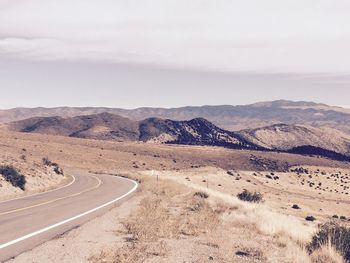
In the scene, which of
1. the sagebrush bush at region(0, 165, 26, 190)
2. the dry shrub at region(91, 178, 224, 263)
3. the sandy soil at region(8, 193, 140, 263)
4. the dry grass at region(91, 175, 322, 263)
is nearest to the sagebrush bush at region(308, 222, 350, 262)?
the dry grass at region(91, 175, 322, 263)

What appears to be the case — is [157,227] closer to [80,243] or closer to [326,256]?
[80,243]

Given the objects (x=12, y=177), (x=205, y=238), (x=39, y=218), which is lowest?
(x=12, y=177)

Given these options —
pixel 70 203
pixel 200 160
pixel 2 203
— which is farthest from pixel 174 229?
pixel 200 160

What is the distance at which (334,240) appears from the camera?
1330 centimetres

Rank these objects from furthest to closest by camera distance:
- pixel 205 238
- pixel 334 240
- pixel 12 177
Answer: pixel 12 177
pixel 205 238
pixel 334 240

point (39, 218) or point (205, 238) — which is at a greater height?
point (205, 238)

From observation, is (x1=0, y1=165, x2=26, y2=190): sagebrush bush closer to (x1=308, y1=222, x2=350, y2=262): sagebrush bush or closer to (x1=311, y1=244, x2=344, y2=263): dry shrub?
(x1=308, y1=222, x2=350, y2=262): sagebrush bush

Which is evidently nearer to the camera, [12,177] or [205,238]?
[205,238]

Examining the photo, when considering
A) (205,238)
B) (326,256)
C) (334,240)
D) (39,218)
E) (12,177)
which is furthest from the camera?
(12,177)

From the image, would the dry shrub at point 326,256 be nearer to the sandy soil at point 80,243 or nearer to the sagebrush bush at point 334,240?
the sagebrush bush at point 334,240

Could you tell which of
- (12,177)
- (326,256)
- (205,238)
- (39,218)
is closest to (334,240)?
(326,256)

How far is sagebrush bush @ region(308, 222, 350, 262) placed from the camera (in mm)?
12703

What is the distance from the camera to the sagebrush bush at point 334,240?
12.7 m

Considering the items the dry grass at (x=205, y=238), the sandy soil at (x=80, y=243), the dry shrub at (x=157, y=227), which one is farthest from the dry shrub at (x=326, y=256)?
the sandy soil at (x=80, y=243)
